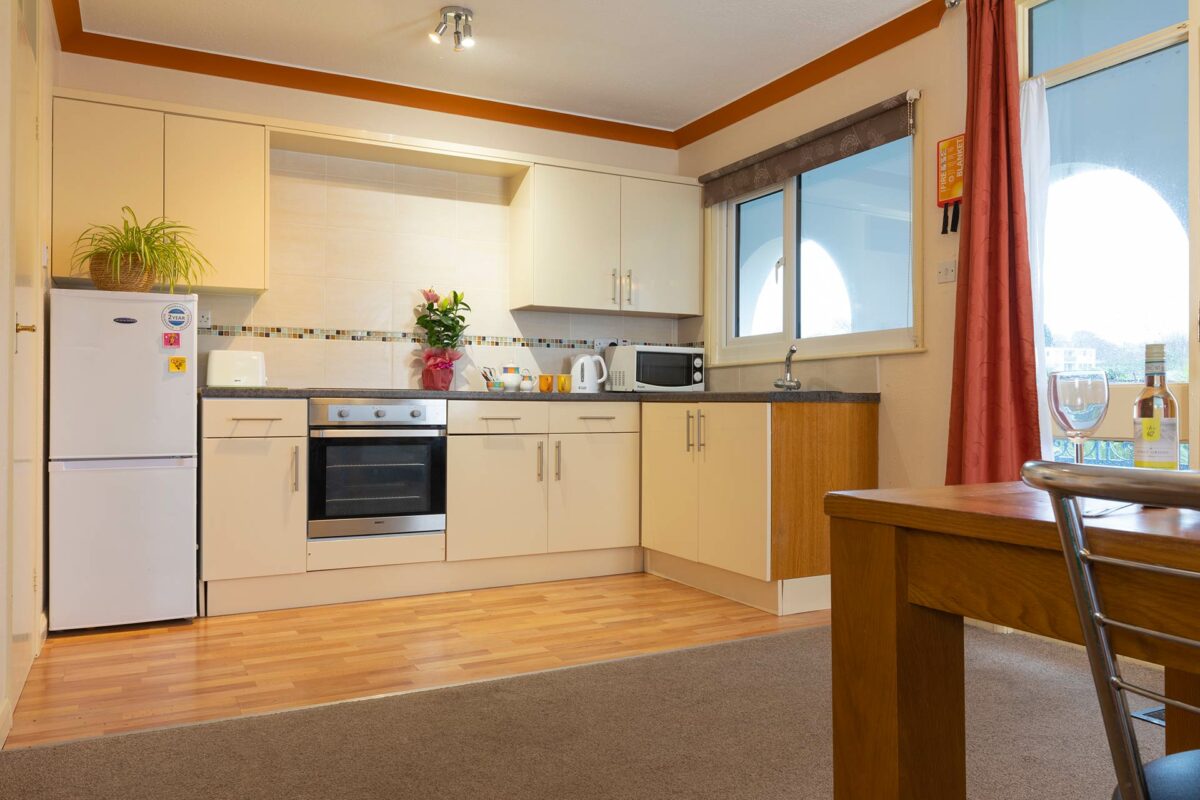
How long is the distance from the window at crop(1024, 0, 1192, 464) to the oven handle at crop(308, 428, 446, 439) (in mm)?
2461

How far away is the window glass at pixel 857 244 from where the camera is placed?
12.2ft

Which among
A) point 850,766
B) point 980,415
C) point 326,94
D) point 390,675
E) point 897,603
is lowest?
point 390,675

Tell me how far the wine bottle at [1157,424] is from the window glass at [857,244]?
8.43ft

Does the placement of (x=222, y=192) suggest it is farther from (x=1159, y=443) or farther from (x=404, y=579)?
(x=1159, y=443)

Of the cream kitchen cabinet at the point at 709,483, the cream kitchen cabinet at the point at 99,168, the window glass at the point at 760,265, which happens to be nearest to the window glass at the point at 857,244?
the window glass at the point at 760,265

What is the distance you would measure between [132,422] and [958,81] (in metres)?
3.40

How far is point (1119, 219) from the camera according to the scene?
2.87 metres

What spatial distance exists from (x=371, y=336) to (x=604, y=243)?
1.30m

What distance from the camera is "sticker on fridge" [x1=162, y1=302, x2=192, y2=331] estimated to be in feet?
10.7

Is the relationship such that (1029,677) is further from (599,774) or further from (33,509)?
(33,509)

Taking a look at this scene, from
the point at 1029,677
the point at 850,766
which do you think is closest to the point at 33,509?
the point at 850,766

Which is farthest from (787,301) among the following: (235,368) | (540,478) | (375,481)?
(235,368)

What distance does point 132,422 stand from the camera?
10.6 feet

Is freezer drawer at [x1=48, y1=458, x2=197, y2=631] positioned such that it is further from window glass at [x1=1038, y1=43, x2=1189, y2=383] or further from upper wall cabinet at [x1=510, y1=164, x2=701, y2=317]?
window glass at [x1=1038, y1=43, x2=1189, y2=383]
